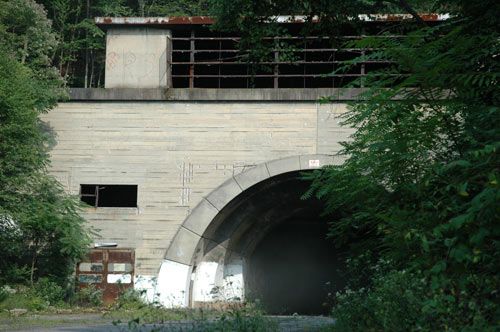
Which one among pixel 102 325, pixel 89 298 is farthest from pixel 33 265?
pixel 102 325

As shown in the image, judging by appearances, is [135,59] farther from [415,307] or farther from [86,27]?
[86,27]

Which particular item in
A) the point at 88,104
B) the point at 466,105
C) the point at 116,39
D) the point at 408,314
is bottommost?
the point at 408,314

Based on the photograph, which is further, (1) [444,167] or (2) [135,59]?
(2) [135,59]

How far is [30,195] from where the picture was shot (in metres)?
21.1

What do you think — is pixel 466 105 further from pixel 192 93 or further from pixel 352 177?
pixel 192 93

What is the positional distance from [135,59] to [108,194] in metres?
4.42

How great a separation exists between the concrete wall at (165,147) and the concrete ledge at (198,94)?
6.4 inches

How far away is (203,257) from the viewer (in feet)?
76.6

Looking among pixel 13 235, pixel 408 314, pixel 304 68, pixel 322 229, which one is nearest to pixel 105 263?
pixel 13 235

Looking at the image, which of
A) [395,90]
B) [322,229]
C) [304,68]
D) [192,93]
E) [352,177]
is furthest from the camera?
[322,229]

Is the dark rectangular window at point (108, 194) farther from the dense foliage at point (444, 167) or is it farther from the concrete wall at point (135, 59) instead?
the dense foliage at point (444, 167)

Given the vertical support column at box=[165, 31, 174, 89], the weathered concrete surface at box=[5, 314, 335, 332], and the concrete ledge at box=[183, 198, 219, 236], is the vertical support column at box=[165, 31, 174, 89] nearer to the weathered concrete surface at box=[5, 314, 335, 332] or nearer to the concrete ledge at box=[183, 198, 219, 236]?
the concrete ledge at box=[183, 198, 219, 236]

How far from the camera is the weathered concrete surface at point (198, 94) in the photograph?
22.5 metres

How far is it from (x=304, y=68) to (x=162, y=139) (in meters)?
5.70
